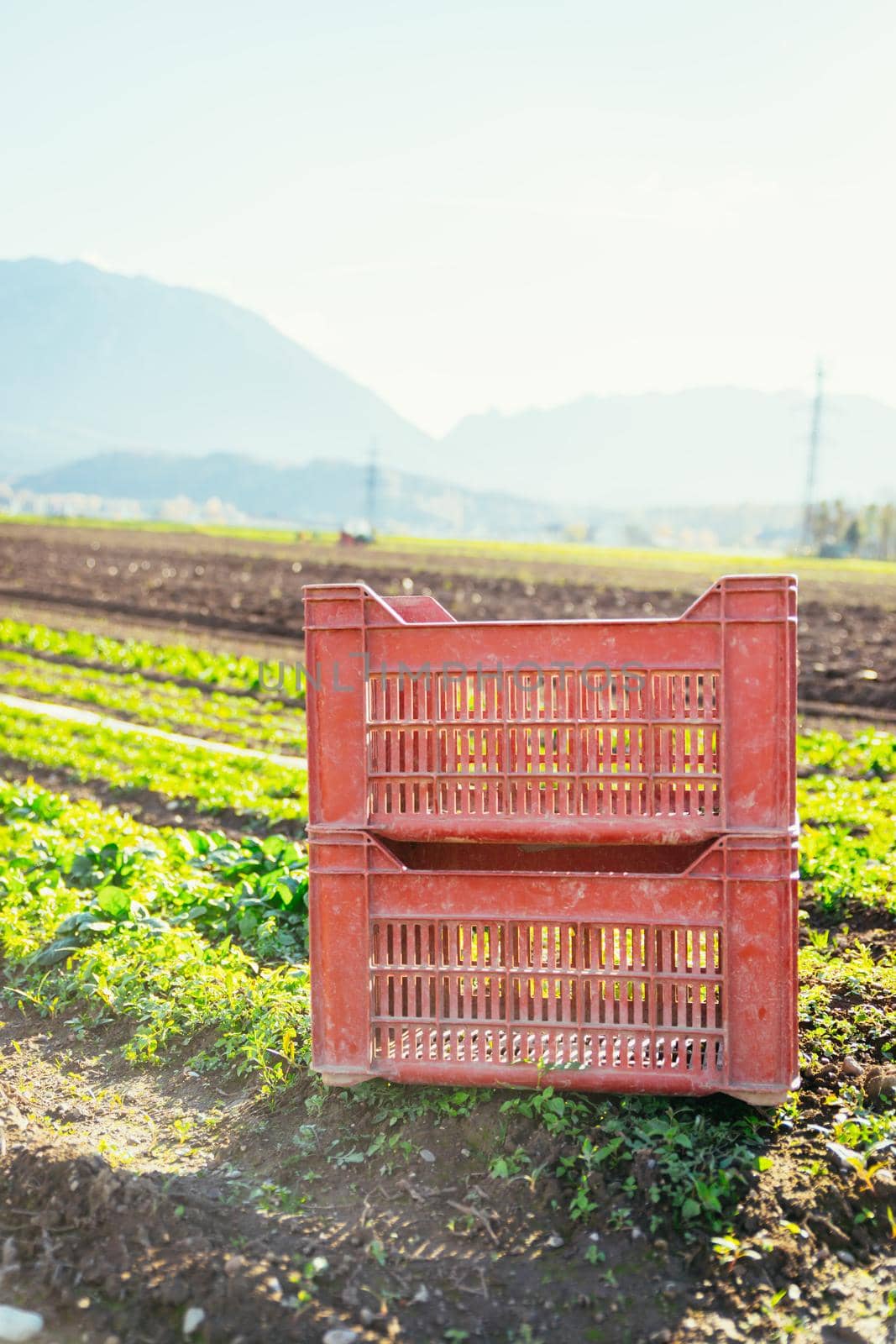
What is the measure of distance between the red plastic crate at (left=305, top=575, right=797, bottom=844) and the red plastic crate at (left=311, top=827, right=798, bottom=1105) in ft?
0.45

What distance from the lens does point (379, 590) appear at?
84.7 ft

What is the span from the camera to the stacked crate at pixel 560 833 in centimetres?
330

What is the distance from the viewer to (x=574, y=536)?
505ft

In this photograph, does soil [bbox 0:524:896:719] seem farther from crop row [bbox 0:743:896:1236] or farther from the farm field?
the farm field

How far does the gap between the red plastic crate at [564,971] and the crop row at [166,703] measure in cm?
665

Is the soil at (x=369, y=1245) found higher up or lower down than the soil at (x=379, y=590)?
lower down

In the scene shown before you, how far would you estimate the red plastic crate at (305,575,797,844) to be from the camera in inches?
129

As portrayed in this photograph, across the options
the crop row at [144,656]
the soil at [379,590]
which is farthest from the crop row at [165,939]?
the soil at [379,590]

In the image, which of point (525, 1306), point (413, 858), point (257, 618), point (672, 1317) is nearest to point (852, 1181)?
point (672, 1317)

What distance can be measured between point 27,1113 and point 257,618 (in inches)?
669

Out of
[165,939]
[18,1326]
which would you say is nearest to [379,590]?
[165,939]

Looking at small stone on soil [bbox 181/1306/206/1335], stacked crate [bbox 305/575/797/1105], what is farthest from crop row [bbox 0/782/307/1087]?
small stone on soil [bbox 181/1306/206/1335]

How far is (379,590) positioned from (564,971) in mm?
22627

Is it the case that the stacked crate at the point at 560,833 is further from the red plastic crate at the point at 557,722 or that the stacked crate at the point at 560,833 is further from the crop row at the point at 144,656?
the crop row at the point at 144,656
